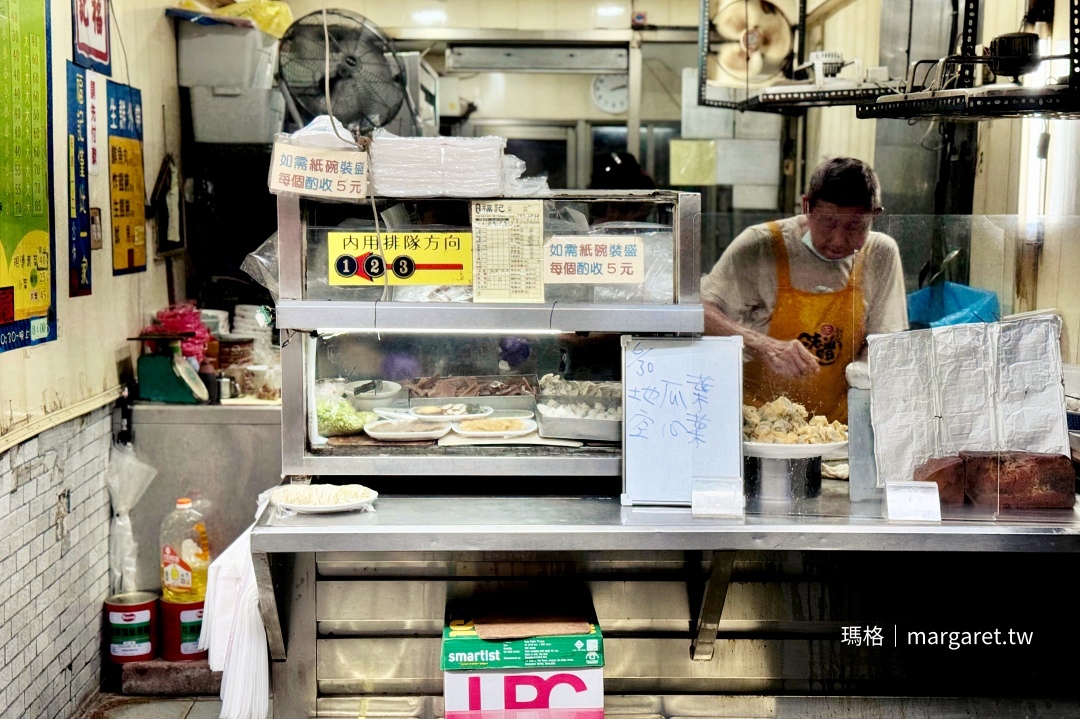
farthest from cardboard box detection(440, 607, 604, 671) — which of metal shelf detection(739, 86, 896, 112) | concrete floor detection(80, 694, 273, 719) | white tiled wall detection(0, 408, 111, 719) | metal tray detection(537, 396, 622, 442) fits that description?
metal shelf detection(739, 86, 896, 112)

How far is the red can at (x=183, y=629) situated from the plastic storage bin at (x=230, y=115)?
92.2 inches

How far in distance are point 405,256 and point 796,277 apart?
119 cm

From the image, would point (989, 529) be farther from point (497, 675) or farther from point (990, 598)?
point (497, 675)

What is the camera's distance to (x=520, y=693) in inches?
108

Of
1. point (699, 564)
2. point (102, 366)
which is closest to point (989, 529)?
point (699, 564)

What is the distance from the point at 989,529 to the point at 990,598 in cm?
44

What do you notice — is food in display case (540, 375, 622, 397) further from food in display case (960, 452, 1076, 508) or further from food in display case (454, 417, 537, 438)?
food in display case (960, 452, 1076, 508)

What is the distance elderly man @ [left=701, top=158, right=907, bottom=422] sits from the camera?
3.07 metres

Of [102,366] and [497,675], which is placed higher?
[102,366]

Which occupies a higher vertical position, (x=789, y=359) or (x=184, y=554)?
(x=789, y=359)

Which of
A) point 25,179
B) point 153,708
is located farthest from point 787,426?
point 153,708

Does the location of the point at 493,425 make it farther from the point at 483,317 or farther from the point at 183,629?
the point at 183,629

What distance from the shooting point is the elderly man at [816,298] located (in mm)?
3068

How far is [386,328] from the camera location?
288 centimetres
